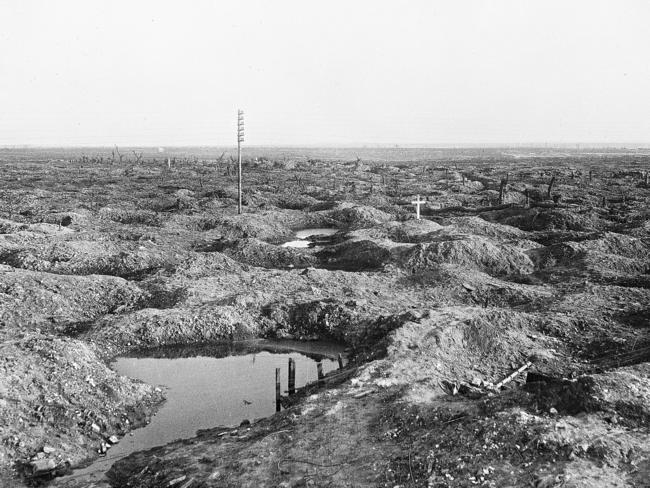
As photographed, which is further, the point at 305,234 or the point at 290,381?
the point at 305,234

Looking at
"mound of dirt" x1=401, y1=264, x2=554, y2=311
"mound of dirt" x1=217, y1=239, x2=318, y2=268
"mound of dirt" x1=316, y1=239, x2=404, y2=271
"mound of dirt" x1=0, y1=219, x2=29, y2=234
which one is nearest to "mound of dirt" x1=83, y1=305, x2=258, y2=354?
"mound of dirt" x1=401, y1=264, x2=554, y2=311

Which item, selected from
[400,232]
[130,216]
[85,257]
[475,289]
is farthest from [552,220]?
[130,216]

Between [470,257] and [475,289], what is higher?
[470,257]

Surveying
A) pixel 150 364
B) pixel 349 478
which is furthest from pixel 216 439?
pixel 150 364

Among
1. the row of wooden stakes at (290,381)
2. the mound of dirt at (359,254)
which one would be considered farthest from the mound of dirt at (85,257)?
the row of wooden stakes at (290,381)

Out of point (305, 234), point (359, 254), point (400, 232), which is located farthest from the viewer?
point (305, 234)

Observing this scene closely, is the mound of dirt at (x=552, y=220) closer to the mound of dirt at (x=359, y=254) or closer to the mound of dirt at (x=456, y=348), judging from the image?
the mound of dirt at (x=359, y=254)

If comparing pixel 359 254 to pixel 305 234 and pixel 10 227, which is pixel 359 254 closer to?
pixel 305 234
